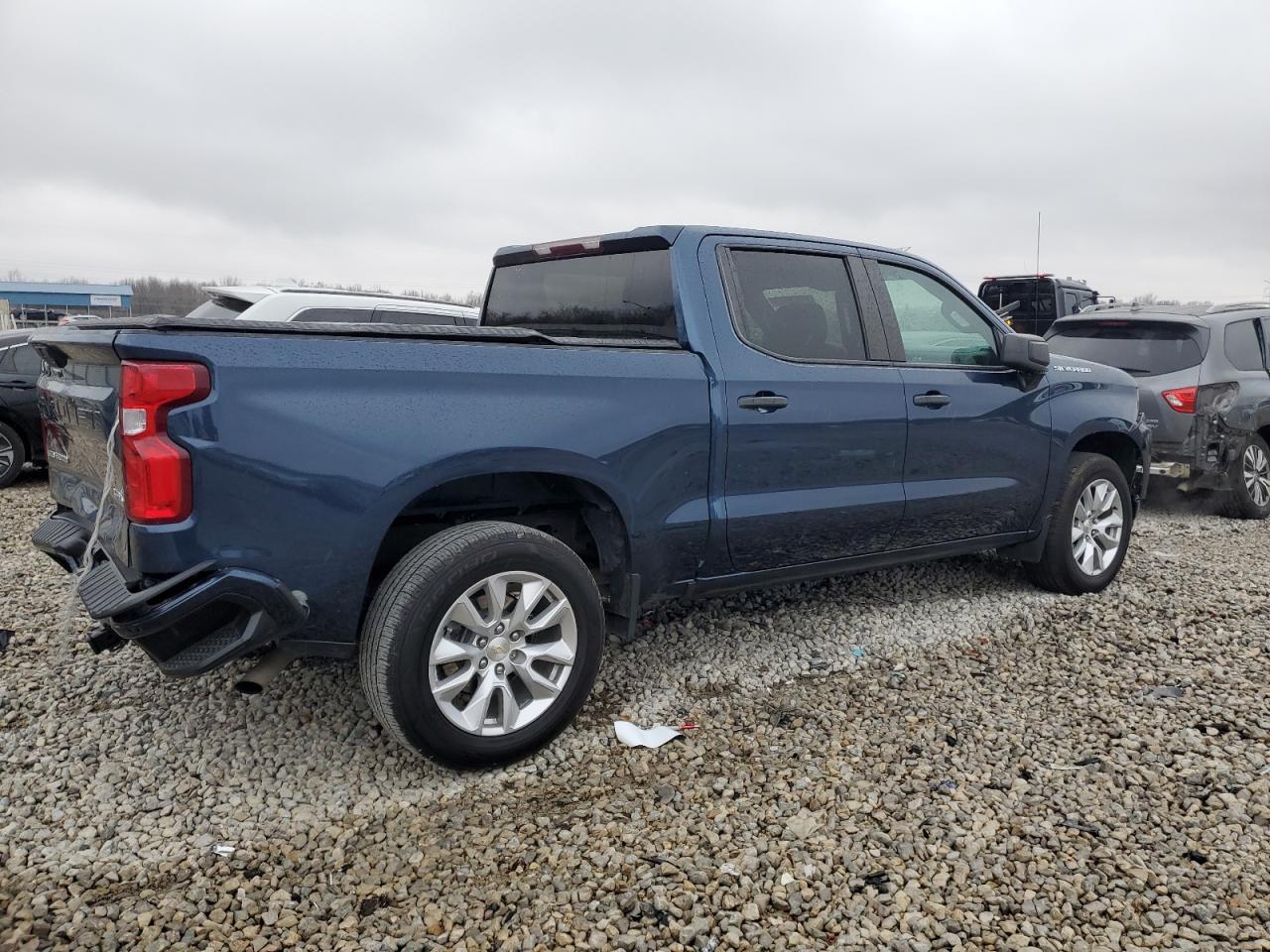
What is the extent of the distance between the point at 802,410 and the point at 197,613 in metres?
2.33

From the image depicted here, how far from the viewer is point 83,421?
295cm

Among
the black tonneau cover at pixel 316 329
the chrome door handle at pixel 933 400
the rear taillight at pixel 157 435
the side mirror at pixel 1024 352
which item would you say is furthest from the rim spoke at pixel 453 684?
the side mirror at pixel 1024 352

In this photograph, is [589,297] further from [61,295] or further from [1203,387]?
[61,295]

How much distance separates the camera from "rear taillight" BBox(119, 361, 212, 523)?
8.19 ft

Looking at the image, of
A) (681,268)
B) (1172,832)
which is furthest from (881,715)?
(681,268)

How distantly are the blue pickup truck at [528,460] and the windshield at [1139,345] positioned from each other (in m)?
3.51

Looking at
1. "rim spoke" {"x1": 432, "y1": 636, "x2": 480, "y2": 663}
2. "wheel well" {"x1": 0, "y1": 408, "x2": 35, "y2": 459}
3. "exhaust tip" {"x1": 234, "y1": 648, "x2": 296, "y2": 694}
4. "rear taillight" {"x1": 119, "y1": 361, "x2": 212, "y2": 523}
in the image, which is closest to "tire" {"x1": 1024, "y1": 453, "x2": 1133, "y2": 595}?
"rim spoke" {"x1": 432, "y1": 636, "x2": 480, "y2": 663}

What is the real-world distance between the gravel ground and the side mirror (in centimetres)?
136

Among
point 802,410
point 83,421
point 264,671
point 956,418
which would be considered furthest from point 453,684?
point 956,418

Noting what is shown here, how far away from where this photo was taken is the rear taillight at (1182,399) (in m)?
7.18

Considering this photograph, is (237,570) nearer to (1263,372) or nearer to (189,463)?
(189,463)

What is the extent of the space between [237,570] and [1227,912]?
285 centimetres

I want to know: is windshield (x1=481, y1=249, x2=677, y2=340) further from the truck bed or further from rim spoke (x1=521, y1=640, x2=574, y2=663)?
rim spoke (x1=521, y1=640, x2=574, y2=663)

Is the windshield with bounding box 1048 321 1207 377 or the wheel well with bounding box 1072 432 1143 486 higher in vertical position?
the windshield with bounding box 1048 321 1207 377
